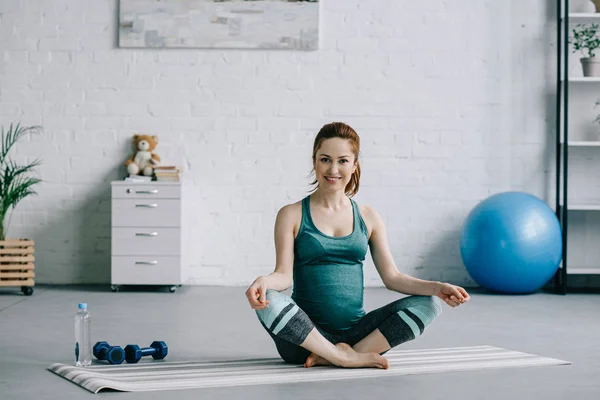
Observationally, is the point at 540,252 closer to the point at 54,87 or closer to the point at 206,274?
the point at 206,274

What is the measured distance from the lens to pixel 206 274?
6020mm

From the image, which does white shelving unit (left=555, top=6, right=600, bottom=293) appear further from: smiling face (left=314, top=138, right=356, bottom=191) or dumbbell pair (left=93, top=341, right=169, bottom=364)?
dumbbell pair (left=93, top=341, right=169, bottom=364)

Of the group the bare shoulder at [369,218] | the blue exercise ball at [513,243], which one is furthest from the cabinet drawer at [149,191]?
the bare shoulder at [369,218]

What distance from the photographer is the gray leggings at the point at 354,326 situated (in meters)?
2.88

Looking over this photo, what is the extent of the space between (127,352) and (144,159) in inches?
108

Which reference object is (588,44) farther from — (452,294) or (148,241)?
(452,294)

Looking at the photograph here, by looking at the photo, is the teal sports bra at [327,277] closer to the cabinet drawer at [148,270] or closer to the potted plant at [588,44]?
the cabinet drawer at [148,270]

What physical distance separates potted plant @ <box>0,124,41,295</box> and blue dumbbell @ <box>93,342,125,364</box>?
2.35 metres

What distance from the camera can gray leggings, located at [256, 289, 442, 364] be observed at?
2.88 meters

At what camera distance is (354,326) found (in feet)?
10.2

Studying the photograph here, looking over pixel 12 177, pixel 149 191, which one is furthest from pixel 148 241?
pixel 12 177

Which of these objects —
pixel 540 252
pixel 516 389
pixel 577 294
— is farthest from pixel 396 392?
pixel 577 294

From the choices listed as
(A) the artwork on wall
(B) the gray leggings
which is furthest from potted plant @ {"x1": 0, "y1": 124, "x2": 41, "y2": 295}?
(B) the gray leggings

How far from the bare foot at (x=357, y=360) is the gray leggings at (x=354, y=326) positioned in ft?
0.16
